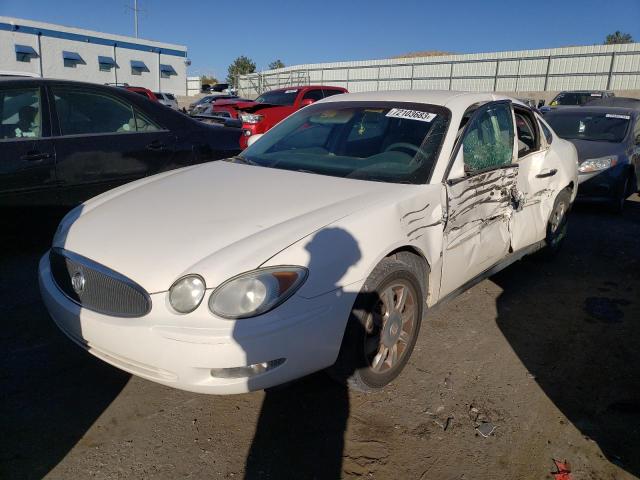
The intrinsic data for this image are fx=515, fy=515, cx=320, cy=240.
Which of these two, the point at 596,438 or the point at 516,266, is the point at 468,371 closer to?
the point at 596,438

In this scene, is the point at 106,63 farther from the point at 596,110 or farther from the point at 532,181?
the point at 532,181

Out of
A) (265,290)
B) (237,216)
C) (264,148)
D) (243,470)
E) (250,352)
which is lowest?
(243,470)

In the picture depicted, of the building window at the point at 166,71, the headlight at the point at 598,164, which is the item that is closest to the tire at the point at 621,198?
the headlight at the point at 598,164

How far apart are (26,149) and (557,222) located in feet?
15.9

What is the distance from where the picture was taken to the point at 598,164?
7.23 metres

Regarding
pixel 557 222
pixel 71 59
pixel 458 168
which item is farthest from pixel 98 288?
pixel 71 59

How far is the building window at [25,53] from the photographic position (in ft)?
109

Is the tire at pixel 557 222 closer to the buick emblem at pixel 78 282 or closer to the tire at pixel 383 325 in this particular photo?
the tire at pixel 383 325

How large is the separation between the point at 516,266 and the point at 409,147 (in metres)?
2.39

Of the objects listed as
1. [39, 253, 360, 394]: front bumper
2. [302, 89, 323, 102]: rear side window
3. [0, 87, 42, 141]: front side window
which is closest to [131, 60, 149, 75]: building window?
[302, 89, 323, 102]: rear side window

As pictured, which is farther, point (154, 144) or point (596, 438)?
point (154, 144)

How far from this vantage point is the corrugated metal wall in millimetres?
25188

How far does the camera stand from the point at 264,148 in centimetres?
395

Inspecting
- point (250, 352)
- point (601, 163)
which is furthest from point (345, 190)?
point (601, 163)
